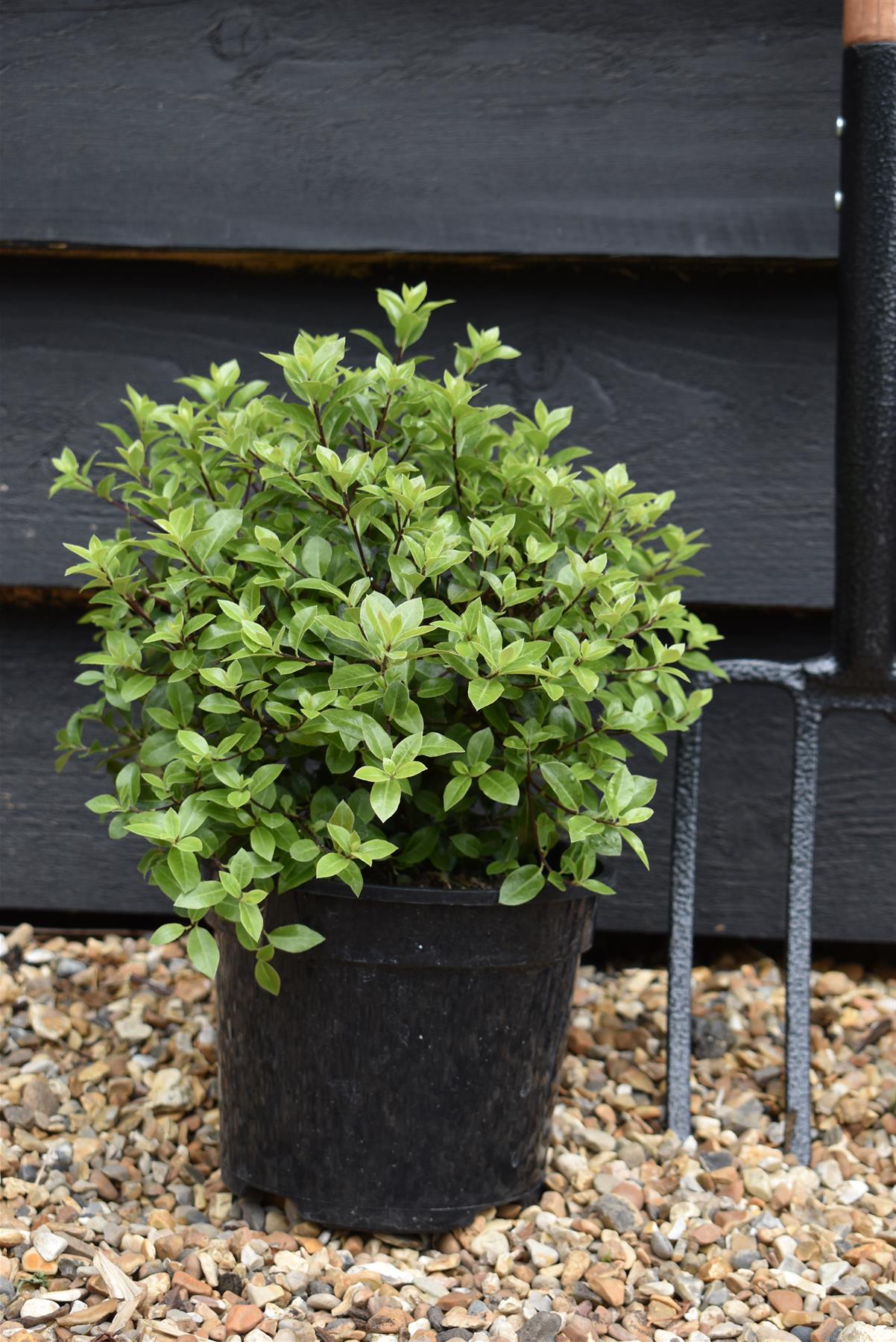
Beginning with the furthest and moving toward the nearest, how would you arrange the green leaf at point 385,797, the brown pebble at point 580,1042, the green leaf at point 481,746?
the brown pebble at point 580,1042, the green leaf at point 481,746, the green leaf at point 385,797

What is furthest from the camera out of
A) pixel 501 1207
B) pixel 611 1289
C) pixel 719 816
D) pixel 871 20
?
pixel 719 816

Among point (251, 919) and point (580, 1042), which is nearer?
point (251, 919)

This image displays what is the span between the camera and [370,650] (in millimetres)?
907

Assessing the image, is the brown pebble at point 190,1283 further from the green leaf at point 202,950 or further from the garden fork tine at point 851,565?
the garden fork tine at point 851,565

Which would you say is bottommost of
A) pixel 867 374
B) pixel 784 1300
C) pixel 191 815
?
pixel 784 1300

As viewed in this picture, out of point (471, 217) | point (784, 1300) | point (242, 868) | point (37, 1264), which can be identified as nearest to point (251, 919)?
point (242, 868)

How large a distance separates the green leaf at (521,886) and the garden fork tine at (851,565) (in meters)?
0.41

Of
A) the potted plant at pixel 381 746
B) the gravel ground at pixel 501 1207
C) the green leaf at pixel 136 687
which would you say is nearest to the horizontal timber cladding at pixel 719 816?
the gravel ground at pixel 501 1207

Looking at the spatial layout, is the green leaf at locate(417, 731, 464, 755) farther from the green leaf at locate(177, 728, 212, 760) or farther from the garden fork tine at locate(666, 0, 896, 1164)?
the garden fork tine at locate(666, 0, 896, 1164)

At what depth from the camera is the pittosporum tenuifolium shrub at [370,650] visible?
936mm

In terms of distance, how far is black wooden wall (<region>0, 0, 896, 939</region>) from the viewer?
4.73ft

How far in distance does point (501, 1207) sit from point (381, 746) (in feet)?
1.70

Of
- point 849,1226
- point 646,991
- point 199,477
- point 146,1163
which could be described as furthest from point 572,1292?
point 199,477

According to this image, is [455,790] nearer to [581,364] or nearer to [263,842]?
[263,842]
